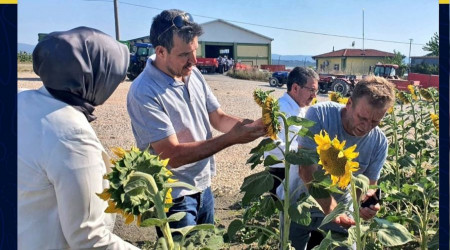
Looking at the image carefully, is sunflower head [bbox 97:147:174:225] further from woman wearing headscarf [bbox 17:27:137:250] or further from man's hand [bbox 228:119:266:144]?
man's hand [bbox 228:119:266:144]

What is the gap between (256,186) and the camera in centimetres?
145

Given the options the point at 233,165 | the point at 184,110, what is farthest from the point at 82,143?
the point at 233,165

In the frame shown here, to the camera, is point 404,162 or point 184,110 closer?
point 184,110

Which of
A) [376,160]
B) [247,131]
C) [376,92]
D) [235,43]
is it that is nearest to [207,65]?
[235,43]

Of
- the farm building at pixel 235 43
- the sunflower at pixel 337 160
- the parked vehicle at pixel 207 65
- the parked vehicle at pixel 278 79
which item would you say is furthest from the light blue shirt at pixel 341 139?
the farm building at pixel 235 43

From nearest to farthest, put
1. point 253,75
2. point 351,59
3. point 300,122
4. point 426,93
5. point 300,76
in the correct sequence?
point 300,122, point 300,76, point 426,93, point 253,75, point 351,59

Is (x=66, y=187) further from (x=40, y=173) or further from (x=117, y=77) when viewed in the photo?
(x=117, y=77)

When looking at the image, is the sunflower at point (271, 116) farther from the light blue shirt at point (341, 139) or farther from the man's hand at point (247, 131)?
the light blue shirt at point (341, 139)

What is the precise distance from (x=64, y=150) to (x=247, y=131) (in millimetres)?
747

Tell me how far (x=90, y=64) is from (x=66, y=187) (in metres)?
0.28

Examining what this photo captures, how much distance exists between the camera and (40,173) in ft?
3.18

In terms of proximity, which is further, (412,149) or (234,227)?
(412,149)
